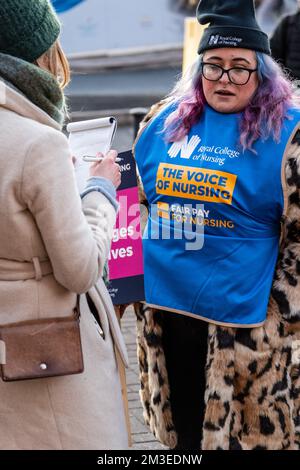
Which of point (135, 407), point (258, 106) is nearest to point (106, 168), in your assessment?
point (258, 106)

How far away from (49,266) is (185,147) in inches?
43.4

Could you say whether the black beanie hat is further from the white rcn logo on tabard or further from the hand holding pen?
the hand holding pen

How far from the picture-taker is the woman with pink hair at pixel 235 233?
128 inches

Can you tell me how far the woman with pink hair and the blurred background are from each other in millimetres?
7575

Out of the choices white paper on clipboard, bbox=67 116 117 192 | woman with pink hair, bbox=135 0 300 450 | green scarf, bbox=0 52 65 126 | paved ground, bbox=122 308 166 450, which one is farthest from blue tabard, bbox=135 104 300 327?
paved ground, bbox=122 308 166 450

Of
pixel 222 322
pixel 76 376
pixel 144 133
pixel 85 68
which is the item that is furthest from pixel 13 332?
pixel 85 68

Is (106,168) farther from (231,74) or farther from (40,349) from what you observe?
(231,74)

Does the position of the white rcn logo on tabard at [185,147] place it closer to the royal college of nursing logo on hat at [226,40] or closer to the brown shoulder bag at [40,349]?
the royal college of nursing logo on hat at [226,40]

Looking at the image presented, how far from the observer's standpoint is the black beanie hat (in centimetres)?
333

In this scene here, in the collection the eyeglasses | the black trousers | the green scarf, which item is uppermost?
the green scarf

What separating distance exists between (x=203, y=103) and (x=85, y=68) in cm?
819

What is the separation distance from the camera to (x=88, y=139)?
116 inches

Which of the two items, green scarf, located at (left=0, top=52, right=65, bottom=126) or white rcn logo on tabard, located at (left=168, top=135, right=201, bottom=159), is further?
white rcn logo on tabard, located at (left=168, top=135, right=201, bottom=159)

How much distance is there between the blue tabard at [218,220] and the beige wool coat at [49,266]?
765 mm
